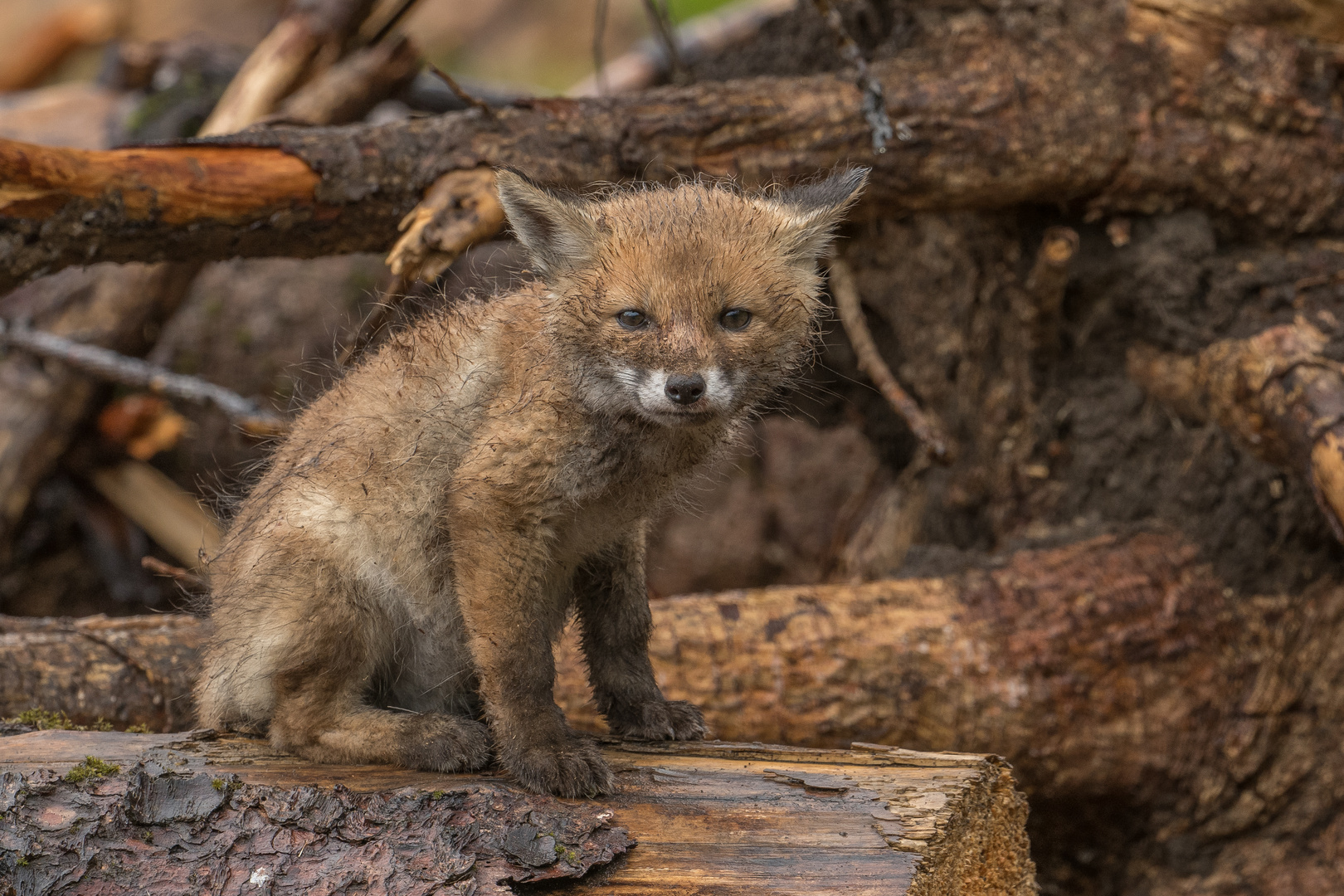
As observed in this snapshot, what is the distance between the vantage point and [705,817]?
10.4 ft

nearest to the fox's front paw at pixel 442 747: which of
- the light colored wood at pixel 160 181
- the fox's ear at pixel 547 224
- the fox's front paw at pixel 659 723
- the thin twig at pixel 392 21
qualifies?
the fox's front paw at pixel 659 723

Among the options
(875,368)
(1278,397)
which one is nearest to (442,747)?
(875,368)

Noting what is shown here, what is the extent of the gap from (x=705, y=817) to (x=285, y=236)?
3.04 m

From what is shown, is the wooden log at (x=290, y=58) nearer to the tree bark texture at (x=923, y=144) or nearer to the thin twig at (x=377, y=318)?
the tree bark texture at (x=923, y=144)

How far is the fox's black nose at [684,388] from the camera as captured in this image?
3.17 metres

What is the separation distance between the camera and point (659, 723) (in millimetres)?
3922

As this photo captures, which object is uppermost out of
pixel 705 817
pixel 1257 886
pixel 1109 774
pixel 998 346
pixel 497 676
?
pixel 998 346

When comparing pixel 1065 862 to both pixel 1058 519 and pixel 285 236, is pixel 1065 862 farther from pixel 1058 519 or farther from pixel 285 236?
pixel 285 236

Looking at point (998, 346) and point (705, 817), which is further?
point (998, 346)

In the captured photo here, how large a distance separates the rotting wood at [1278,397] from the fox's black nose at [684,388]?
2810 mm

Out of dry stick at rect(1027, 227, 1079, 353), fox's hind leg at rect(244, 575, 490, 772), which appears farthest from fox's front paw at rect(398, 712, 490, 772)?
dry stick at rect(1027, 227, 1079, 353)

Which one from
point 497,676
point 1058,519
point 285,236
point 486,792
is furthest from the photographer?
point 1058,519

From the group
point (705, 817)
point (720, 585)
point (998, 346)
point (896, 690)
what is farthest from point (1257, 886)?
Result: point (720, 585)

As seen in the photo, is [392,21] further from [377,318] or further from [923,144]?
[923,144]
